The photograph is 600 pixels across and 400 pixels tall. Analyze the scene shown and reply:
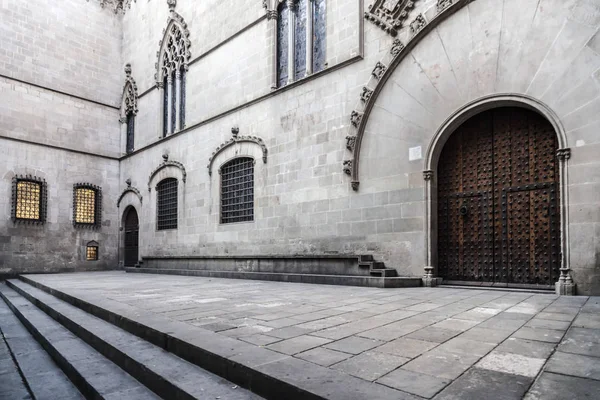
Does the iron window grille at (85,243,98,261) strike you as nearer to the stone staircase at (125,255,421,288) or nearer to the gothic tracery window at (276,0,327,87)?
the stone staircase at (125,255,421,288)

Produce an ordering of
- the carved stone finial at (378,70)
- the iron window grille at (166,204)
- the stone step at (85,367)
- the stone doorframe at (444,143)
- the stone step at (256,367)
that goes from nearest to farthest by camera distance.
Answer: the stone step at (256,367) → the stone step at (85,367) → the stone doorframe at (444,143) → the carved stone finial at (378,70) → the iron window grille at (166,204)

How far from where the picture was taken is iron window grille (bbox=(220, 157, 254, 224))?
500 inches

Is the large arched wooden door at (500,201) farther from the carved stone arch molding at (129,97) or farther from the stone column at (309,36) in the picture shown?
the carved stone arch molding at (129,97)

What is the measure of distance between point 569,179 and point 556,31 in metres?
2.57

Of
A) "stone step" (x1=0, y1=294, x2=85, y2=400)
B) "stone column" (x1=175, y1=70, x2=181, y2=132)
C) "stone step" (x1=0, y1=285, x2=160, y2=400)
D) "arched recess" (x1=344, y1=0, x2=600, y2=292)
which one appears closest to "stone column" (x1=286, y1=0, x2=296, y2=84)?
"arched recess" (x1=344, y1=0, x2=600, y2=292)

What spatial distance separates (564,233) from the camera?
21.6 feet

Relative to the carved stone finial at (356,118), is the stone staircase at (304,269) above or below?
below

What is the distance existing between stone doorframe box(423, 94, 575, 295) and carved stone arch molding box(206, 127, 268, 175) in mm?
Result: 5266

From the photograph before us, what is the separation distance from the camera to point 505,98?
7.44 m

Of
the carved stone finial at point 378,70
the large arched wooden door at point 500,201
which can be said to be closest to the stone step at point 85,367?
the large arched wooden door at point 500,201

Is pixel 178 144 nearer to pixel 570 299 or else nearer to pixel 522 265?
pixel 522 265

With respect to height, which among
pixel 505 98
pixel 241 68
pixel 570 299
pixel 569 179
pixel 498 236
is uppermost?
pixel 241 68

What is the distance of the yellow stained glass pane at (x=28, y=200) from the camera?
16453 mm

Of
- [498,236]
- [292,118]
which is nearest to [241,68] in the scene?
[292,118]
